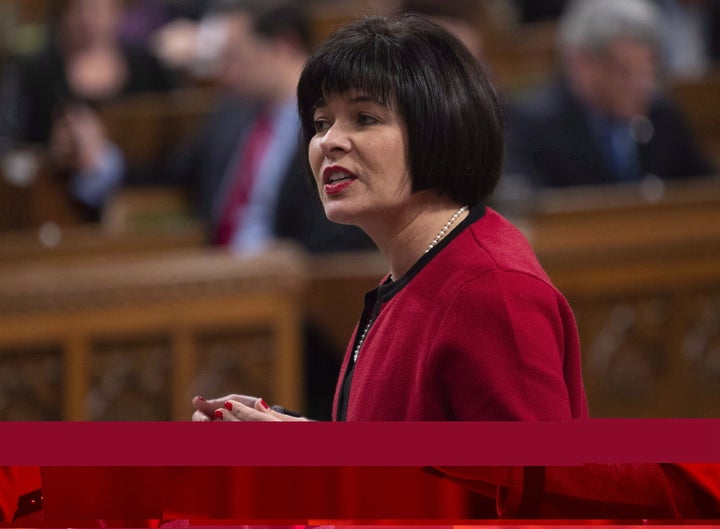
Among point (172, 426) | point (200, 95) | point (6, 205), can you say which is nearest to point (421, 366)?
point (172, 426)

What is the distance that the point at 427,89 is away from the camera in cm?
82

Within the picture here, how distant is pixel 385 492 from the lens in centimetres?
70

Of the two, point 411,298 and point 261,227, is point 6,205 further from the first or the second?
point 411,298

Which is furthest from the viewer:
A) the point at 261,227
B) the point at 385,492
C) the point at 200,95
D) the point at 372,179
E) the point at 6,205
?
the point at 200,95

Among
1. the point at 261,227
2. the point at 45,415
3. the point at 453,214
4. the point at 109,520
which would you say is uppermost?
the point at 453,214

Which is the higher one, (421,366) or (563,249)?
(421,366)

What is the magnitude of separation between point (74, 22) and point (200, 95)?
51 centimetres

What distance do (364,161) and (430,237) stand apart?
2.9 inches

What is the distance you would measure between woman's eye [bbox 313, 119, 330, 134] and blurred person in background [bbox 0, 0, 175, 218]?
2527mm

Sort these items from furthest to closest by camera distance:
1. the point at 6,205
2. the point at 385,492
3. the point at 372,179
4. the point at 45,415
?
1. the point at 6,205
2. the point at 45,415
3. the point at 372,179
4. the point at 385,492

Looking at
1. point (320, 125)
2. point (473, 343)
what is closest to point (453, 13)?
point (320, 125)

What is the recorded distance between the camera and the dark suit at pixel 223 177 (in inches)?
109

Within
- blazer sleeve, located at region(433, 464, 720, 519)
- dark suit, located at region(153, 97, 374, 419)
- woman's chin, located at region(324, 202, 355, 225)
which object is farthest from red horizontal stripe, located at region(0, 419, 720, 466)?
dark suit, located at region(153, 97, 374, 419)

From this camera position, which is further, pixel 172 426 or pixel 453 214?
pixel 453 214
